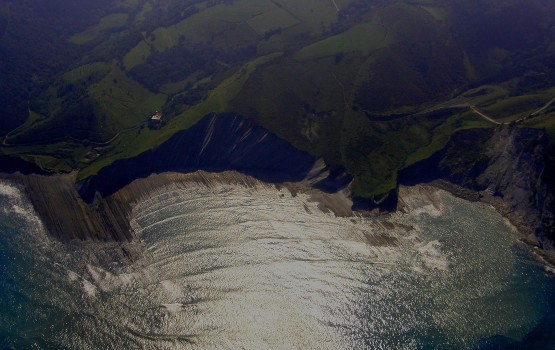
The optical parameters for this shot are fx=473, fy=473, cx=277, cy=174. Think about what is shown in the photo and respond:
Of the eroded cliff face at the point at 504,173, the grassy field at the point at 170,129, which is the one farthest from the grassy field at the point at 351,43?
the eroded cliff face at the point at 504,173

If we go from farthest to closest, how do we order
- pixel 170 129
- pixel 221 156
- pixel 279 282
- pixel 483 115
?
1. pixel 483 115
2. pixel 170 129
3. pixel 221 156
4. pixel 279 282

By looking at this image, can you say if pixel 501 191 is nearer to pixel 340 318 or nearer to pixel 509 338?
pixel 509 338

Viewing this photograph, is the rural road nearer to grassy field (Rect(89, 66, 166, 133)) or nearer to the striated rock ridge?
the striated rock ridge

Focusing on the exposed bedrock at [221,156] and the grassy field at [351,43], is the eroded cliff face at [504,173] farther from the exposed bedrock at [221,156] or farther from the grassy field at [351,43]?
the grassy field at [351,43]

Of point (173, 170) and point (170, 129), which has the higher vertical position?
point (170, 129)

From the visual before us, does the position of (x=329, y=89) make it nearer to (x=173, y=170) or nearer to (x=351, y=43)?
(x=351, y=43)

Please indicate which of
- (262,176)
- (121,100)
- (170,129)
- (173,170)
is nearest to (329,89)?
(262,176)
